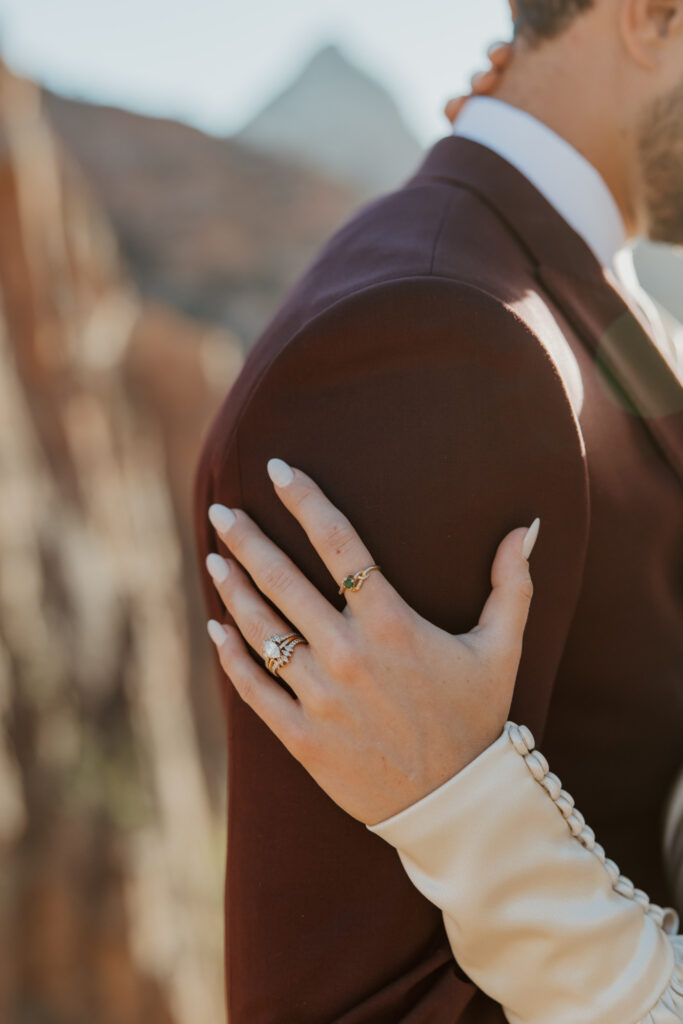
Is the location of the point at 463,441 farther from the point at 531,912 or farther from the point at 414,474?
the point at 531,912

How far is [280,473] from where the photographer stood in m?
0.83

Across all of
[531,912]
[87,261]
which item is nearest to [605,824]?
[531,912]

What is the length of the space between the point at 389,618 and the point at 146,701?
27.7 feet

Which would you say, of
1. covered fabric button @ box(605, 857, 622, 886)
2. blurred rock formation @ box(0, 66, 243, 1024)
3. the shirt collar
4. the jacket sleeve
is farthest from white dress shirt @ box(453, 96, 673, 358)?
blurred rock formation @ box(0, 66, 243, 1024)

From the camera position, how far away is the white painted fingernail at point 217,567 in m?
0.92

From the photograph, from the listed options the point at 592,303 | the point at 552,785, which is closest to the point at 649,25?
the point at 592,303

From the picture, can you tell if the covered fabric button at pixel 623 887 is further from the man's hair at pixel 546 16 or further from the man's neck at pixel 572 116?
the man's hair at pixel 546 16

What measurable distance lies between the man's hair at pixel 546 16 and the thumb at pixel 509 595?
729 millimetres

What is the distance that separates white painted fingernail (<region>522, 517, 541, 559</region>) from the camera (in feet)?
2.72

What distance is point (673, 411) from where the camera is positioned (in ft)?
3.34

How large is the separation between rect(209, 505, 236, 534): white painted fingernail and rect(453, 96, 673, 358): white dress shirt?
0.58 m

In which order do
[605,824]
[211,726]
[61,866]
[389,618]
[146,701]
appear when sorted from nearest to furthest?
[389,618]
[605,824]
[61,866]
[146,701]
[211,726]

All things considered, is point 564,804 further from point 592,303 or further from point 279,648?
point 592,303

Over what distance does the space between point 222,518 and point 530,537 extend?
A: 0.99 feet
